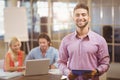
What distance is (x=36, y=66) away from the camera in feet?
8.11

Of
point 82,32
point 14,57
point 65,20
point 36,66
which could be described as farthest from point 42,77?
point 65,20

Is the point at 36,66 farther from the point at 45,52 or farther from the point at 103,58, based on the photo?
the point at 103,58

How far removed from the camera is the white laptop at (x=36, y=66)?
244 cm

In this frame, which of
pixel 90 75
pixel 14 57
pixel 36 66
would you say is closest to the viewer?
pixel 90 75

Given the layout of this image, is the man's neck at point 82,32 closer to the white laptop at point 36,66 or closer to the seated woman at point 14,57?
the white laptop at point 36,66

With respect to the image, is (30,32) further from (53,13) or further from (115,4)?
(115,4)

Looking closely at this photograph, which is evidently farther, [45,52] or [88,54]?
[45,52]

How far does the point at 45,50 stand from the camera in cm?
324

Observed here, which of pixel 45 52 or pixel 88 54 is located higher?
pixel 88 54

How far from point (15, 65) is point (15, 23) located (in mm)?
2234

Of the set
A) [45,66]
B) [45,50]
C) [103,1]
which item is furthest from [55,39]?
[45,66]

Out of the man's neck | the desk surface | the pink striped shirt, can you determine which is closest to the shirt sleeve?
the pink striped shirt

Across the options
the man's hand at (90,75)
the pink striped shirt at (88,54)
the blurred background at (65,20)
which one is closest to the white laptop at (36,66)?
the pink striped shirt at (88,54)

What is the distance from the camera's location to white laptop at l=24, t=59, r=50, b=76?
8.00 ft
